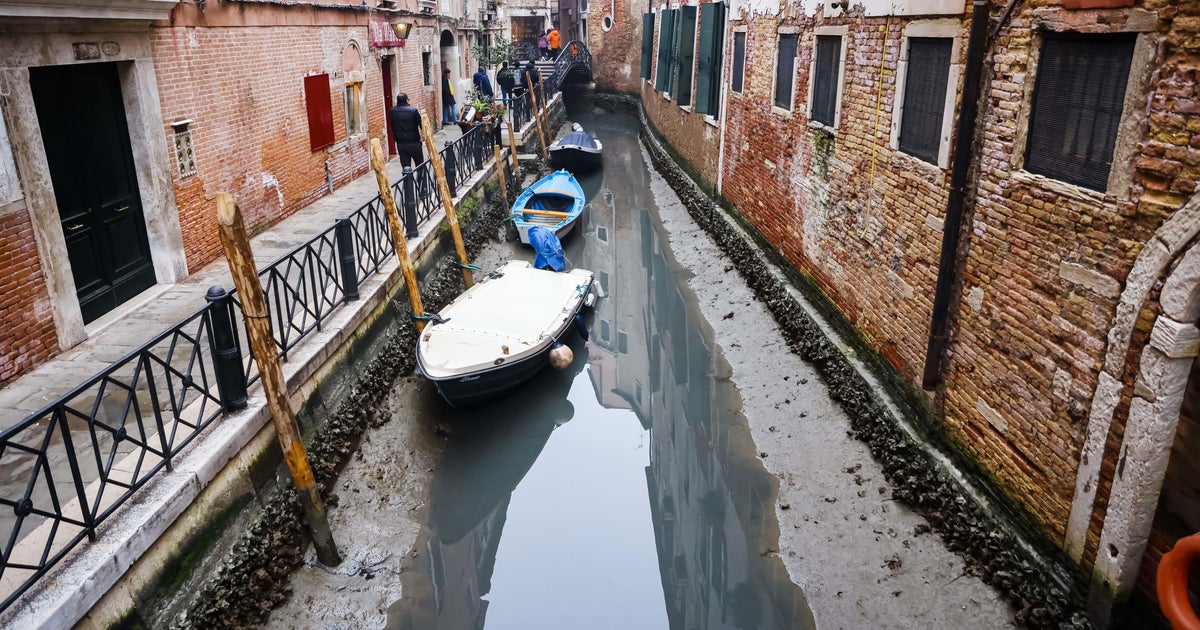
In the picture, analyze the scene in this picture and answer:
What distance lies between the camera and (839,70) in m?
7.14

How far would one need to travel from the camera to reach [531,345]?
714cm

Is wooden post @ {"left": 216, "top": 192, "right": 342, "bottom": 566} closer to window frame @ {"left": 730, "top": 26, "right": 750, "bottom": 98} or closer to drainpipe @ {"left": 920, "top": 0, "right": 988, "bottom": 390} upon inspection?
drainpipe @ {"left": 920, "top": 0, "right": 988, "bottom": 390}

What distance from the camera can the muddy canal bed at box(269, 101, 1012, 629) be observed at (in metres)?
4.81

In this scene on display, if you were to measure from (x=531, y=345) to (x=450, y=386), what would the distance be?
0.88 metres

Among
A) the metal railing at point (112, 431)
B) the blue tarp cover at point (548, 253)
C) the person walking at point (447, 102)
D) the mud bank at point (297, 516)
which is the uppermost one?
the person walking at point (447, 102)

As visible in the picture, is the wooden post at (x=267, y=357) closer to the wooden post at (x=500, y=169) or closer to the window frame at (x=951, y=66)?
the window frame at (x=951, y=66)

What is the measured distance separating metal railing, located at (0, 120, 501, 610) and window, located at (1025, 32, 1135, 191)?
4.59 meters

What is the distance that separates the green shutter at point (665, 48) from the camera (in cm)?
1733

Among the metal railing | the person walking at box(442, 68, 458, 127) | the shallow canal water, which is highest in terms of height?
the person walking at box(442, 68, 458, 127)

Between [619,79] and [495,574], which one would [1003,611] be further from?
[619,79]

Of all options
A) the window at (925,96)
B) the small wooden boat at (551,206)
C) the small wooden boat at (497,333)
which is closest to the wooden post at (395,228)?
the small wooden boat at (497,333)

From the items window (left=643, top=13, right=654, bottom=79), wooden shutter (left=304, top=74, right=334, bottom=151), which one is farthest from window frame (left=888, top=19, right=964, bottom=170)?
window (left=643, top=13, right=654, bottom=79)

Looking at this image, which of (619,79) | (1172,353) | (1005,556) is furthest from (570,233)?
(619,79)

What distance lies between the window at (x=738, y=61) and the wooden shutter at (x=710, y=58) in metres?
0.94
